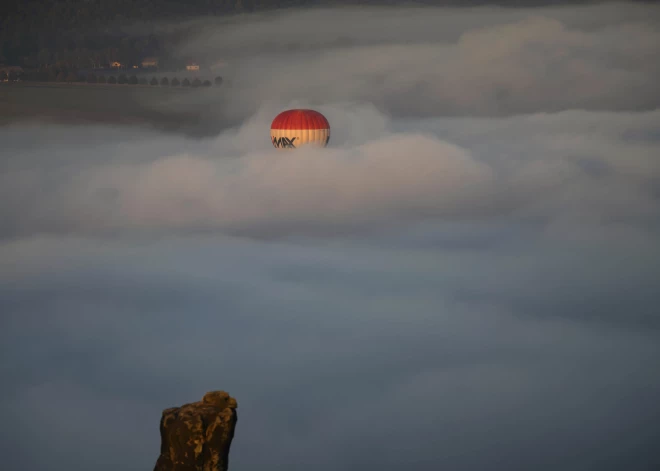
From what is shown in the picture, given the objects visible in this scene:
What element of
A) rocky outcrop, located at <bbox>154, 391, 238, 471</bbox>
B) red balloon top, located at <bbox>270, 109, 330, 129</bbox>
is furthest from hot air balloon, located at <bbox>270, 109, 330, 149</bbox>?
rocky outcrop, located at <bbox>154, 391, 238, 471</bbox>

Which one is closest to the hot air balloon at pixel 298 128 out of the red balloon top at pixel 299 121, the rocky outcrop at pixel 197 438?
the red balloon top at pixel 299 121

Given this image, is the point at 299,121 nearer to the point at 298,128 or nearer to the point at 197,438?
the point at 298,128

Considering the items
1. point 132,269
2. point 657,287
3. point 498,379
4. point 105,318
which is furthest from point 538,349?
point 132,269

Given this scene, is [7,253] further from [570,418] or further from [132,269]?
[570,418]

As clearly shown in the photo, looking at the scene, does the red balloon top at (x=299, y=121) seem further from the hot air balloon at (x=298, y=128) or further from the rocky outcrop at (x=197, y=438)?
the rocky outcrop at (x=197, y=438)

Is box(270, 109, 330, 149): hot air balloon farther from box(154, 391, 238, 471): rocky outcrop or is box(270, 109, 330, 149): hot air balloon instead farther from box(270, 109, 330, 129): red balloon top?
box(154, 391, 238, 471): rocky outcrop

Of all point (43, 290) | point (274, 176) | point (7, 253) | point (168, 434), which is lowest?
point (168, 434)
